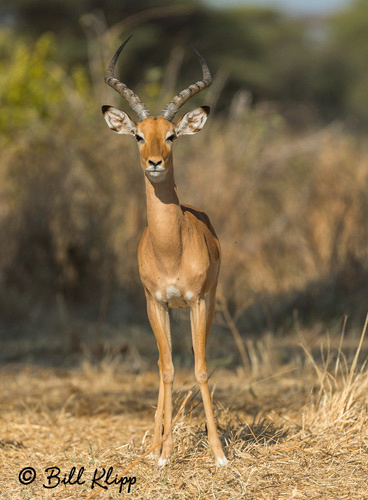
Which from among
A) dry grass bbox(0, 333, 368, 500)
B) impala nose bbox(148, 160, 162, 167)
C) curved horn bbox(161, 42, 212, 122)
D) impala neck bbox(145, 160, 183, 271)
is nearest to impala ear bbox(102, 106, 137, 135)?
curved horn bbox(161, 42, 212, 122)

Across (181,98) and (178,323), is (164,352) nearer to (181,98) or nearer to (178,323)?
(181,98)

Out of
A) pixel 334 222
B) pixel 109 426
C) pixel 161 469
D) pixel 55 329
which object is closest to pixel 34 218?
pixel 55 329

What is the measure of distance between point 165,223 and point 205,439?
4.81 ft

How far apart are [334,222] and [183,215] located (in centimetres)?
594

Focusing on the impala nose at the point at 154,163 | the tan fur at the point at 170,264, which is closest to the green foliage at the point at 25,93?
the tan fur at the point at 170,264

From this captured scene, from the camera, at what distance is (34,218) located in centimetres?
1059

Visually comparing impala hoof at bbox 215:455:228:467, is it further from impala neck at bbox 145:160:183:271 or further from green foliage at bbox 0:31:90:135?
green foliage at bbox 0:31:90:135

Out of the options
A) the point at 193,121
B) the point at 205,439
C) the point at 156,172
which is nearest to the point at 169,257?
the point at 156,172

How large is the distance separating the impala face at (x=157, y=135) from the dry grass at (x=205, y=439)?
5.32ft

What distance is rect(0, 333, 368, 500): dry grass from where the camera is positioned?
451 centimetres

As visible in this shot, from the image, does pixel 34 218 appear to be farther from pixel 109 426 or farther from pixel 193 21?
pixel 193 21

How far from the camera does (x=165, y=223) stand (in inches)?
187

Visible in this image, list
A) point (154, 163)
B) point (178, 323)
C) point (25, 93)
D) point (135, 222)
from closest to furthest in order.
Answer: point (154, 163)
point (178, 323)
point (135, 222)
point (25, 93)

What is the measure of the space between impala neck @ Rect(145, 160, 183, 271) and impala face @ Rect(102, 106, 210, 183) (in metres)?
0.09
